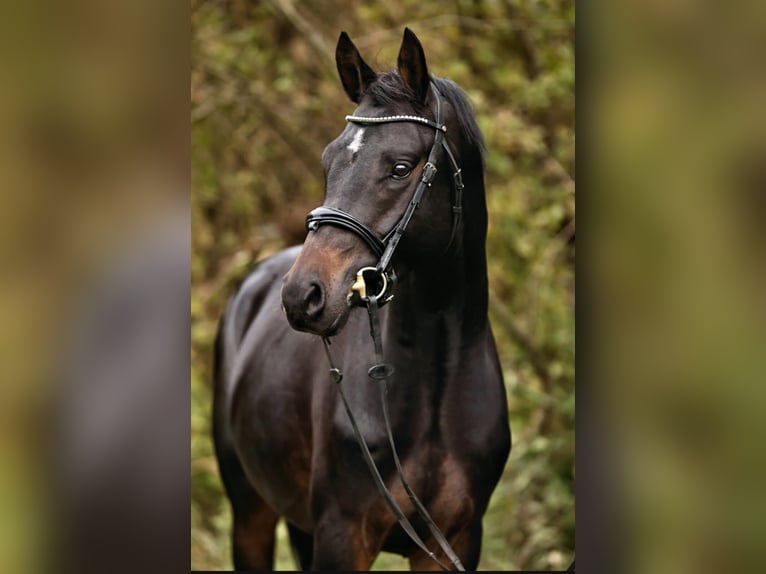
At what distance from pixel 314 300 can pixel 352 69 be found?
2.02 ft

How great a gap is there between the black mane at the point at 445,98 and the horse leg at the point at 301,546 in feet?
5.78

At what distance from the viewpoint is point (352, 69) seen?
87.8 inches

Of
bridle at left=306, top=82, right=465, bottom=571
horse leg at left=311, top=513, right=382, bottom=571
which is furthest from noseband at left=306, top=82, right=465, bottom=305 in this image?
horse leg at left=311, top=513, right=382, bottom=571

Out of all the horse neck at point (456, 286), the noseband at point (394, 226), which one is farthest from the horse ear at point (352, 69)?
the horse neck at point (456, 286)

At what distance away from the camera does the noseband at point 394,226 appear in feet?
6.61
